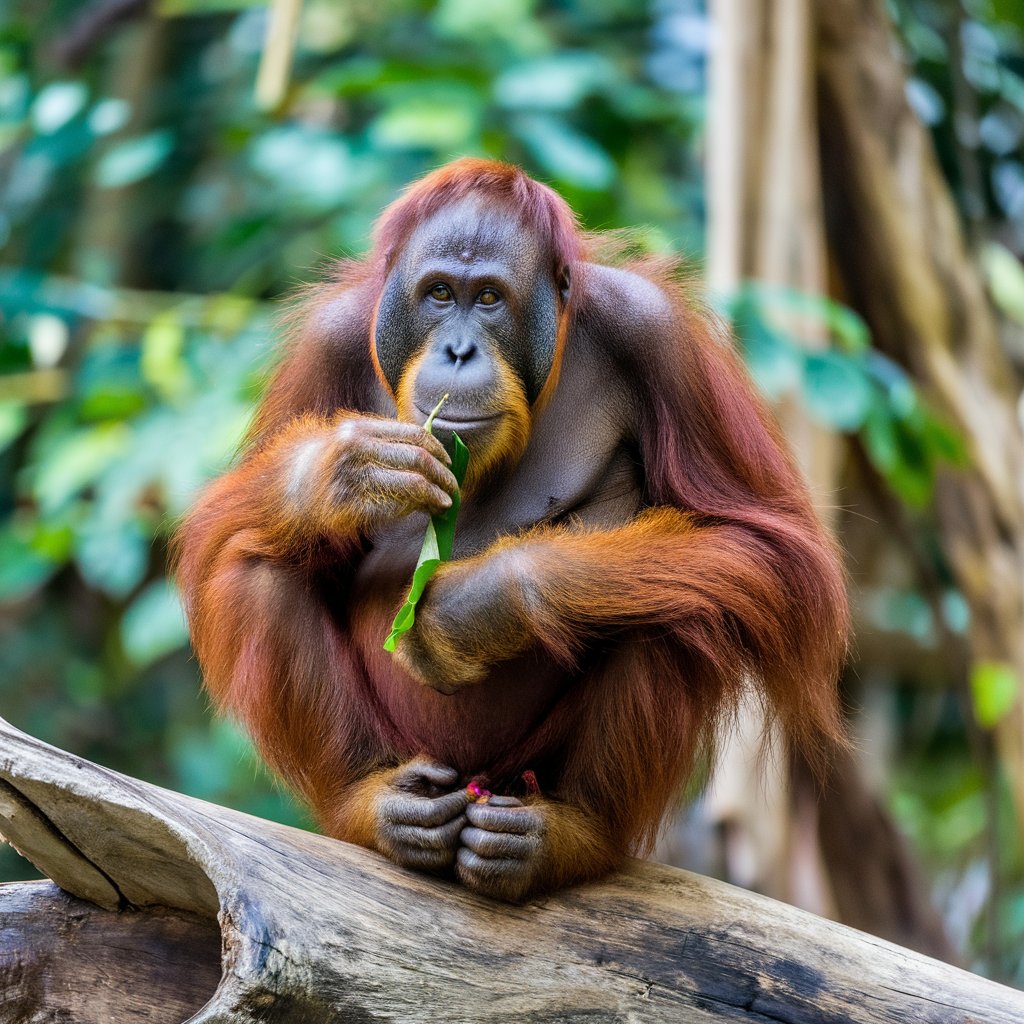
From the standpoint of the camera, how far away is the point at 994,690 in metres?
4.29

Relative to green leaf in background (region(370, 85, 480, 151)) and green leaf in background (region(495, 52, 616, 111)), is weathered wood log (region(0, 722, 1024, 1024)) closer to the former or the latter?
green leaf in background (region(370, 85, 480, 151))

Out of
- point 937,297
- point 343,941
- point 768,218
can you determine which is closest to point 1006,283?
point 937,297

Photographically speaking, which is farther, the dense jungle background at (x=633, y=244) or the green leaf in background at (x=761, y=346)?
the dense jungle background at (x=633, y=244)

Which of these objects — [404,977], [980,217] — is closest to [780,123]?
[980,217]

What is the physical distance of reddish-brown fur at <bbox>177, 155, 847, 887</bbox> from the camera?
7.77 feet

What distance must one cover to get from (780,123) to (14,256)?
3389 millimetres

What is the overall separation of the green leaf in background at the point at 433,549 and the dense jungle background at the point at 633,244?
3.92 feet

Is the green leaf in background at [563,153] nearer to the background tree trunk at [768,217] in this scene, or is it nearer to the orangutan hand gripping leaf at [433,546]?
the background tree trunk at [768,217]

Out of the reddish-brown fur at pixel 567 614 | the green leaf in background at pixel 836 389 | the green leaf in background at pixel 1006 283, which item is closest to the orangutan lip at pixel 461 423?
the reddish-brown fur at pixel 567 614

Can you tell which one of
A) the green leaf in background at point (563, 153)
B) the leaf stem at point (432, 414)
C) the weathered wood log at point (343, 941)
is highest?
the leaf stem at point (432, 414)

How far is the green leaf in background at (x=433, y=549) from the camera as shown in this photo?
2293 millimetres

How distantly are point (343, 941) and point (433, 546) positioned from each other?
2.28 feet

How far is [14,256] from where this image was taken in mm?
5832

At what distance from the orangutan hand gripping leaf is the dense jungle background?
3.91 feet
